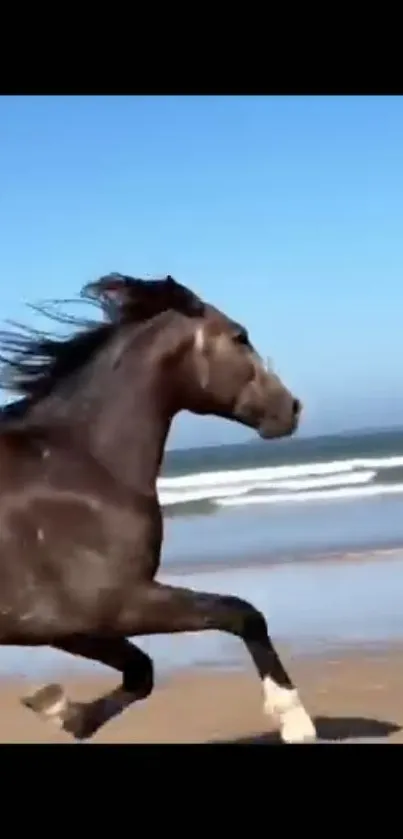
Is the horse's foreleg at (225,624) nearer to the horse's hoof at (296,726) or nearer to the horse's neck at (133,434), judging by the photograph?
the horse's hoof at (296,726)

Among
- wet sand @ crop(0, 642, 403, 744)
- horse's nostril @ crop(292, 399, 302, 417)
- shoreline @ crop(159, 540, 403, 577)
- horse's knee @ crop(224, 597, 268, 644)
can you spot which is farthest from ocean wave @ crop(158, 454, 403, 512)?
horse's knee @ crop(224, 597, 268, 644)

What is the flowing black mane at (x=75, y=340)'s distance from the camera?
355 cm

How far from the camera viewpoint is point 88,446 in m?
3.56

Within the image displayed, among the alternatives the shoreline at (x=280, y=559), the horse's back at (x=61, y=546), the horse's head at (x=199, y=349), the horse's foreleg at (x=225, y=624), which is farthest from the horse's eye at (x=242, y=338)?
the shoreline at (x=280, y=559)

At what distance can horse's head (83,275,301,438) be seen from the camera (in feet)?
11.6

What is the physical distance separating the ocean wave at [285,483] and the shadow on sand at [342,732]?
10.1ft

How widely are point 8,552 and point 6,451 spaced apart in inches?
8.8
